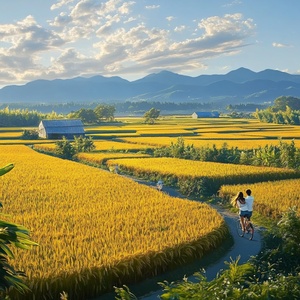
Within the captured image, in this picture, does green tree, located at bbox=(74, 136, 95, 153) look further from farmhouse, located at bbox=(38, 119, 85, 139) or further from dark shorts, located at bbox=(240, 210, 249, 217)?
dark shorts, located at bbox=(240, 210, 249, 217)

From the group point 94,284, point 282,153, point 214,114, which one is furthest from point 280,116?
point 94,284

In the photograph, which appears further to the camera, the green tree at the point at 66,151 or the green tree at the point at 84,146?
the green tree at the point at 84,146

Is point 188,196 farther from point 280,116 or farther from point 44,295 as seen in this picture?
point 280,116

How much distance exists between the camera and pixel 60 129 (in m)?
65.1

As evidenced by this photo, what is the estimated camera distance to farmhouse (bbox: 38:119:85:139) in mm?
64125

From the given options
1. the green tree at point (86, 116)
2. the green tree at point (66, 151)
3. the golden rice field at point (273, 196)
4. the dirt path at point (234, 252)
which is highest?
the green tree at point (86, 116)

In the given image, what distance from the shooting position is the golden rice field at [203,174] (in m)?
21.8

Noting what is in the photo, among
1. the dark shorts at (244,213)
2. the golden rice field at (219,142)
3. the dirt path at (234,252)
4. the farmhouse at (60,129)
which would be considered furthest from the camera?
the farmhouse at (60,129)

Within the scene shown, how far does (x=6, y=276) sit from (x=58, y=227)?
27.0 ft

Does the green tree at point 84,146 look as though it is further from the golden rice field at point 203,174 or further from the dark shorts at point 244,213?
the dark shorts at point 244,213

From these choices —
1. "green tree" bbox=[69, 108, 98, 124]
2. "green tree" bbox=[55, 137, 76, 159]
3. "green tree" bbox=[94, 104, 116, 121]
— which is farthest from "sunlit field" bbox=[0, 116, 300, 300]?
"green tree" bbox=[94, 104, 116, 121]

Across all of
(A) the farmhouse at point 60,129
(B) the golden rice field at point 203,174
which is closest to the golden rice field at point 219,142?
(A) the farmhouse at point 60,129

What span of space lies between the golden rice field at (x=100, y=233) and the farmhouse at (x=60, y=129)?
44.6m

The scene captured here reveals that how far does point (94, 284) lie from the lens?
8695 mm
